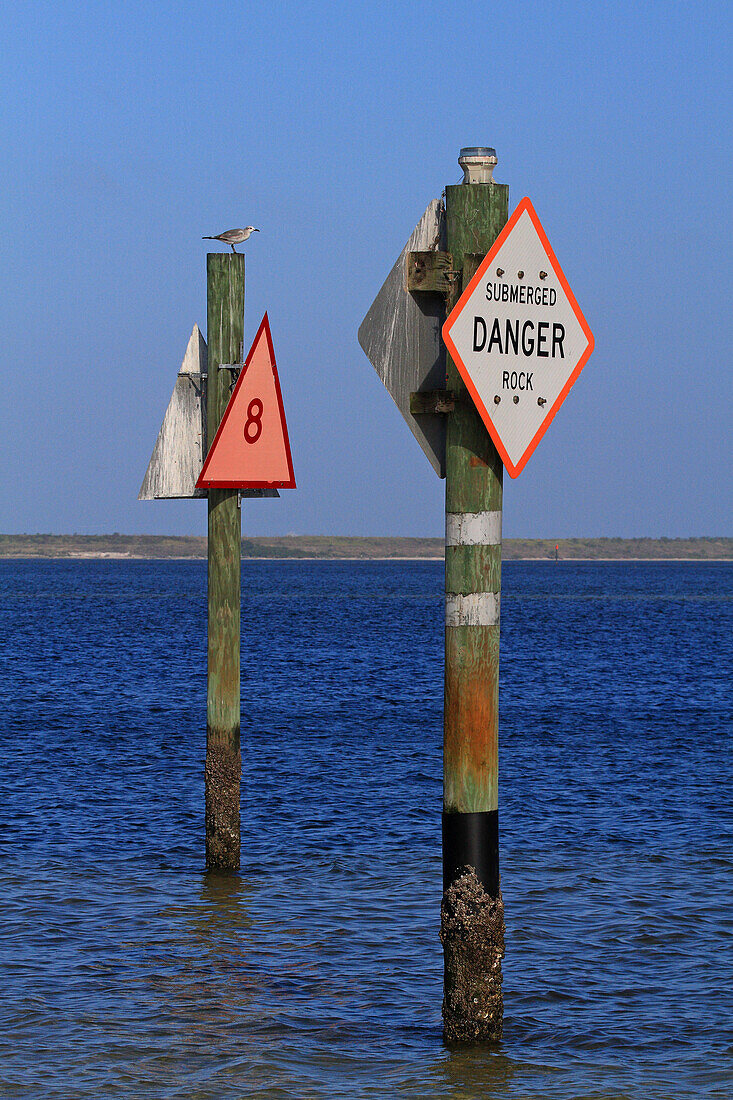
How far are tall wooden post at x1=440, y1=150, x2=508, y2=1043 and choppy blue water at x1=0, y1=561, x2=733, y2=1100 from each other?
1.07 m

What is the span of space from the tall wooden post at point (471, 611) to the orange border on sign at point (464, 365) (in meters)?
0.21

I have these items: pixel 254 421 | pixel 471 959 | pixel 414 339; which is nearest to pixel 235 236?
pixel 254 421

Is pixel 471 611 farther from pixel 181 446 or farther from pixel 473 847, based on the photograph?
pixel 181 446

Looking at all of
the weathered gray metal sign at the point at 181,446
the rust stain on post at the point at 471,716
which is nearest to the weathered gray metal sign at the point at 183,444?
the weathered gray metal sign at the point at 181,446

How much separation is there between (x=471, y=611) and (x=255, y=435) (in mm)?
3638

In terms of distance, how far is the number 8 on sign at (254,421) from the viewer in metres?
8.98

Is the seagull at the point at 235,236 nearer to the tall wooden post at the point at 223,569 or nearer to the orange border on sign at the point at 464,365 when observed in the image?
the tall wooden post at the point at 223,569

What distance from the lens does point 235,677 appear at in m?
9.55

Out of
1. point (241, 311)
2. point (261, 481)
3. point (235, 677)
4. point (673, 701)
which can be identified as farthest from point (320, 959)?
point (673, 701)

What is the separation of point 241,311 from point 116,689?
18.2 meters

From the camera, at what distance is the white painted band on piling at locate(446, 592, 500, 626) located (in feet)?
18.9

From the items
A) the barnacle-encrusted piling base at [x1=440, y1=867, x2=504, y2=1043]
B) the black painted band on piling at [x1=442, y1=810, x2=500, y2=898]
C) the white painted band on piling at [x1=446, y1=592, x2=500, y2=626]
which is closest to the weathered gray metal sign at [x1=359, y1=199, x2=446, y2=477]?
the white painted band on piling at [x1=446, y1=592, x2=500, y2=626]

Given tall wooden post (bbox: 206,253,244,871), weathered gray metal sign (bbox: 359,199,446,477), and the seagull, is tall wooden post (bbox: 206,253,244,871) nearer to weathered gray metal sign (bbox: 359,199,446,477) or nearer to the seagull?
the seagull

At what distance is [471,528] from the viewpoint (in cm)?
578
